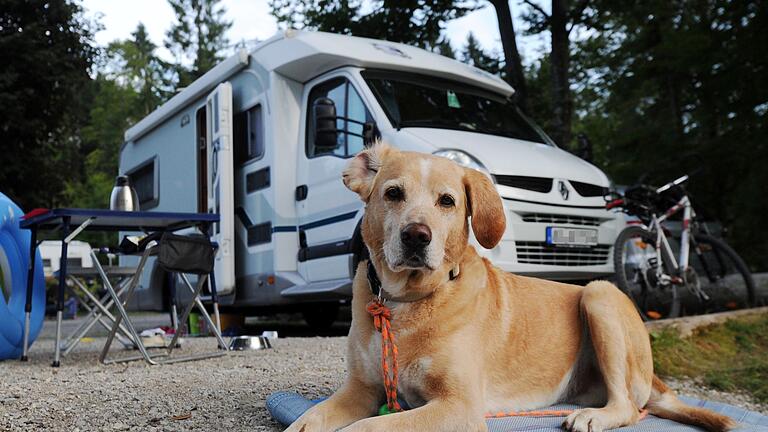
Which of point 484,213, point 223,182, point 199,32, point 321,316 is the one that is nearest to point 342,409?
point 484,213

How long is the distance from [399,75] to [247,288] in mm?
2694

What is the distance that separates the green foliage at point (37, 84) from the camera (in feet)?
51.5

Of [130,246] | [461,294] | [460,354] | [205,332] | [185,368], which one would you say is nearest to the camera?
[460,354]

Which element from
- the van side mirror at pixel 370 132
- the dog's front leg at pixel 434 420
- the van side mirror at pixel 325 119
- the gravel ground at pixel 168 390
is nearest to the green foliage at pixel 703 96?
the van side mirror at pixel 370 132

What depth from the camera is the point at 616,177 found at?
12.4m

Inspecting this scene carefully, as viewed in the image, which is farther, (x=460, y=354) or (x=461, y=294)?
(x=461, y=294)

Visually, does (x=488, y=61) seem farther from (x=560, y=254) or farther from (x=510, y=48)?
(x=560, y=254)

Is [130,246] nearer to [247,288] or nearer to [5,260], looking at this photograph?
[5,260]

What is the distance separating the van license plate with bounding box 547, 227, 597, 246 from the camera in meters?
5.77

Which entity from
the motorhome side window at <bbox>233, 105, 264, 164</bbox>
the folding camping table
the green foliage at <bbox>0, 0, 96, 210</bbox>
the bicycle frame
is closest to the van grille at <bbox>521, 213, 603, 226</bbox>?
the bicycle frame

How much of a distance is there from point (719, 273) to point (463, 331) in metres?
5.49

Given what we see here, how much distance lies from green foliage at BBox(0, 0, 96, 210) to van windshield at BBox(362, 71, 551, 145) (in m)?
11.8

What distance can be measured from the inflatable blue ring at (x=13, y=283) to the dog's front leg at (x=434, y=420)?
3.92m

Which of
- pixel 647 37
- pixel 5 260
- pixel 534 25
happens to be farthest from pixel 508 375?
pixel 647 37
